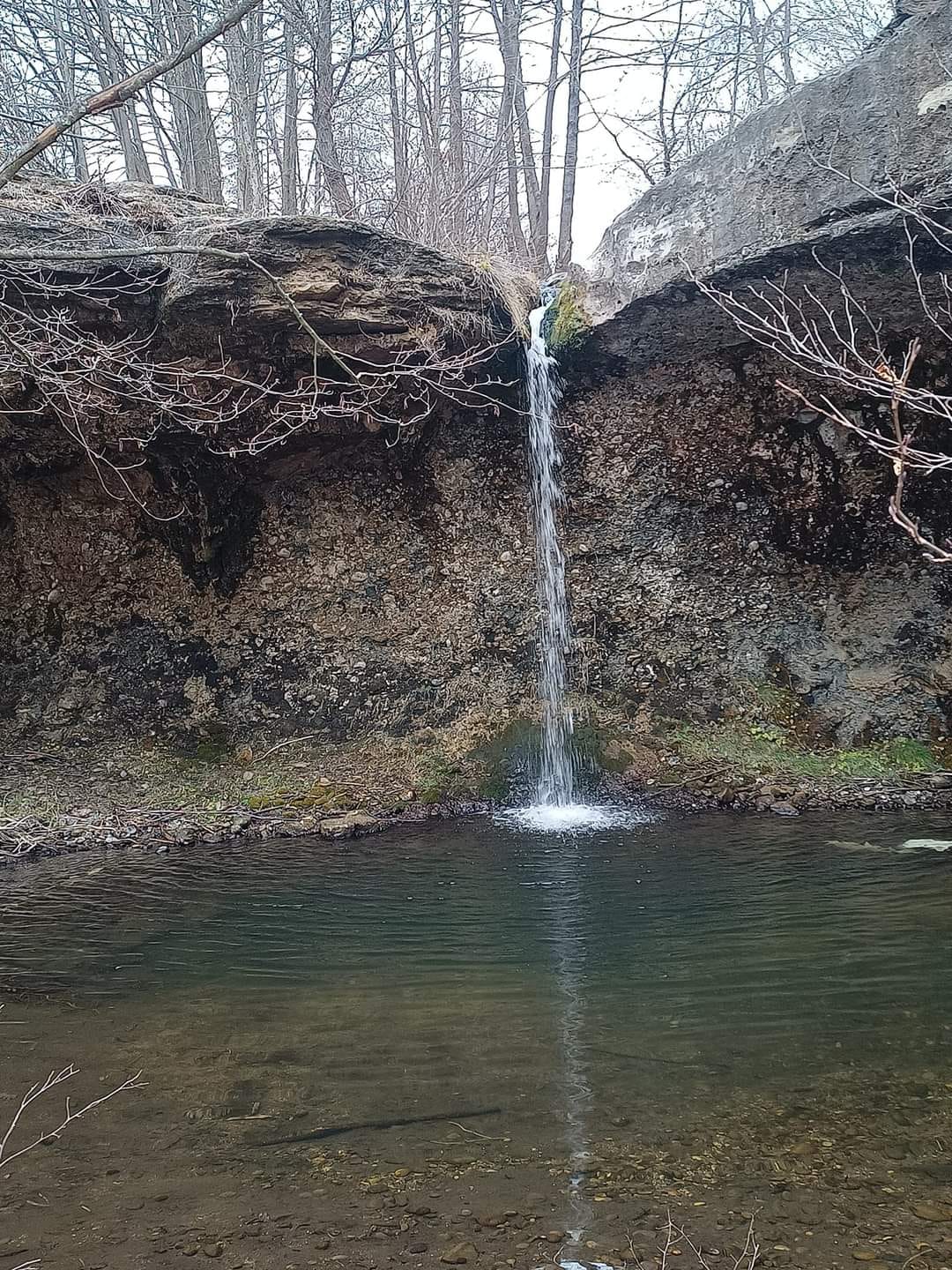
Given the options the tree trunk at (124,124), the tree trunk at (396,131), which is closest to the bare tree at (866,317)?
the tree trunk at (396,131)

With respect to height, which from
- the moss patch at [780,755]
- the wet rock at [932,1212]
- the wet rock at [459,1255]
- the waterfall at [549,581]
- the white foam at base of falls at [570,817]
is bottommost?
the white foam at base of falls at [570,817]

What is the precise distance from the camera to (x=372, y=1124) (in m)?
2.45

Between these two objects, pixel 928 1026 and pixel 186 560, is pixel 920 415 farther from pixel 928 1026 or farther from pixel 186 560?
Result: pixel 186 560

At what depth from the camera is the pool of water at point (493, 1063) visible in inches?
78.8

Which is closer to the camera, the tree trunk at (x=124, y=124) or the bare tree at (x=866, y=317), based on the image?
the bare tree at (x=866, y=317)

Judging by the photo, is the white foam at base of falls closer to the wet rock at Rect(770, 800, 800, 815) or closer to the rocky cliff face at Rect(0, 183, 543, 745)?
the wet rock at Rect(770, 800, 800, 815)

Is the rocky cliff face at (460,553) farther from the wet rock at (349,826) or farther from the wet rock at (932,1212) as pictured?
the wet rock at (932,1212)

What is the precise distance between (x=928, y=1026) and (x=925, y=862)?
6.86 feet

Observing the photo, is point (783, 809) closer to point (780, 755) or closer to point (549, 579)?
point (780, 755)

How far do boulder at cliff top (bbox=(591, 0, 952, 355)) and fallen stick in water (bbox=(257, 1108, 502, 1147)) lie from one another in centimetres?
514

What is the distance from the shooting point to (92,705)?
7.29 m

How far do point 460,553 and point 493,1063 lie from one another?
5403 millimetres

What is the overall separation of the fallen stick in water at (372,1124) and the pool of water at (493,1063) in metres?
0.02

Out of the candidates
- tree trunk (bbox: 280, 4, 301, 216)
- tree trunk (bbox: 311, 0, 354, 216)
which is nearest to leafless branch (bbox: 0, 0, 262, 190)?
tree trunk (bbox: 311, 0, 354, 216)
